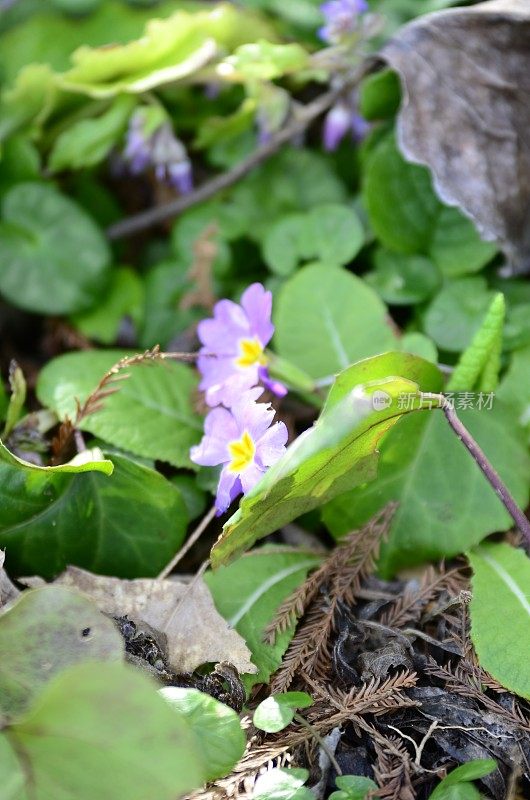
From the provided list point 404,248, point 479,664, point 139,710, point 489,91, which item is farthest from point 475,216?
point 139,710

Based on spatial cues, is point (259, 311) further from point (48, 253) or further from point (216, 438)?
point (48, 253)

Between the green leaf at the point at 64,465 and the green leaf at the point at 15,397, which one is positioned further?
the green leaf at the point at 15,397

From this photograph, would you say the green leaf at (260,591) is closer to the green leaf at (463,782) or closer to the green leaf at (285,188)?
the green leaf at (463,782)

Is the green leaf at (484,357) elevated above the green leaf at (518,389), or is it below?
above

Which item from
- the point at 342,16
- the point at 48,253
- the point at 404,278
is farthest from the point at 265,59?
the point at 48,253

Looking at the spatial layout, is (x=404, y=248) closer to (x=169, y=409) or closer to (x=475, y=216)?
(x=475, y=216)

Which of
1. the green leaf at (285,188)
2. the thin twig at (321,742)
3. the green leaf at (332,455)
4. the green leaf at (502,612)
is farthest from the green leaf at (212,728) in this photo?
the green leaf at (285,188)
